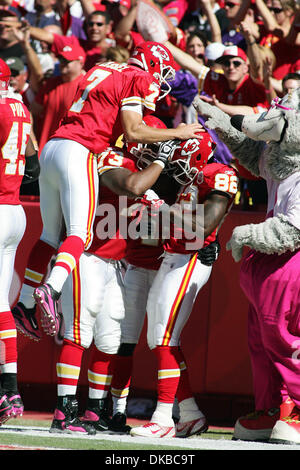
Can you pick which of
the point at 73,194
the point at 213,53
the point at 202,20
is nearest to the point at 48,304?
the point at 73,194

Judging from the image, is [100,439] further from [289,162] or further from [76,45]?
[76,45]

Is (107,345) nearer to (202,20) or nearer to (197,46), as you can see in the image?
(197,46)

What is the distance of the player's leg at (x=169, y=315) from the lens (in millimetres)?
4605

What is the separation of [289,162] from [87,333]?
1503mm

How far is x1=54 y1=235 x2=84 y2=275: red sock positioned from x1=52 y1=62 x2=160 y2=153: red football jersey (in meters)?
0.58

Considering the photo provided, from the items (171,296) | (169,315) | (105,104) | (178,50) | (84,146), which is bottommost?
(169,315)

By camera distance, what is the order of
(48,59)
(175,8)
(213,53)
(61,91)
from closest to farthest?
(213,53)
(61,91)
(48,59)
(175,8)

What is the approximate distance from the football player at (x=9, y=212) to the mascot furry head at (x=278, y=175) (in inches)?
48.2

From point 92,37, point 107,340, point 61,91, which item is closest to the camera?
point 107,340

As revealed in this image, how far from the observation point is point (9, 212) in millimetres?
4469

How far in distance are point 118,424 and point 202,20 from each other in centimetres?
516

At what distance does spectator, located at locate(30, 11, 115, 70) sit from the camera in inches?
302

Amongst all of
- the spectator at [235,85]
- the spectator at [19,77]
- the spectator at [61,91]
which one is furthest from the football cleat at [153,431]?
the spectator at [19,77]

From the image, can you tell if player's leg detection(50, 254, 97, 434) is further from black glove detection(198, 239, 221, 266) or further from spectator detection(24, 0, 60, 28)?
spectator detection(24, 0, 60, 28)
